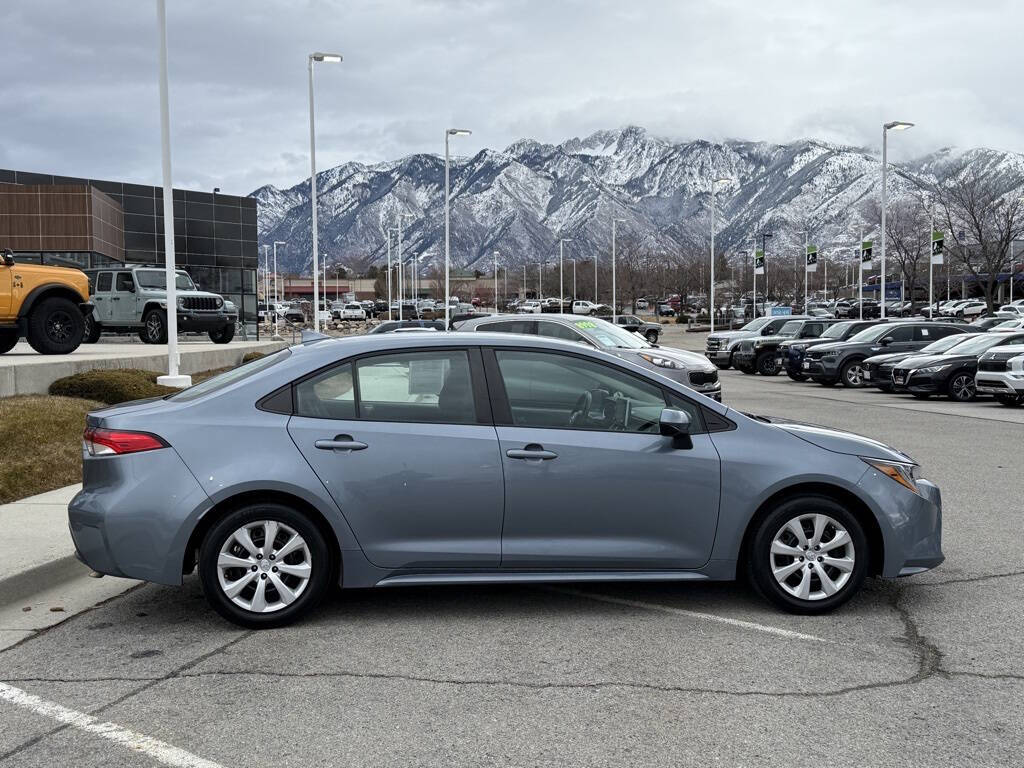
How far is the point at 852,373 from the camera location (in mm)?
26250

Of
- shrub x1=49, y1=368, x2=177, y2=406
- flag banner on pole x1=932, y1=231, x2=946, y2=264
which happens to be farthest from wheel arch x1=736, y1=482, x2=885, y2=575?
flag banner on pole x1=932, y1=231, x2=946, y2=264

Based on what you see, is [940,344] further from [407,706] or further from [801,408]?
[407,706]

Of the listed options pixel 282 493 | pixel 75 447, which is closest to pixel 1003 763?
pixel 282 493

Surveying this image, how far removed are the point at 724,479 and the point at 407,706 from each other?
2188mm

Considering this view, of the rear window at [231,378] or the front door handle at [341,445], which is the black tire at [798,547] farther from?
the rear window at [231,378]

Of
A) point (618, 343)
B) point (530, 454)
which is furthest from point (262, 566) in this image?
point (618, 343)

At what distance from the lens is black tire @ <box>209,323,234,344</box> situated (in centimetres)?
2969

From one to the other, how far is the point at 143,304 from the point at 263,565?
2416 cm

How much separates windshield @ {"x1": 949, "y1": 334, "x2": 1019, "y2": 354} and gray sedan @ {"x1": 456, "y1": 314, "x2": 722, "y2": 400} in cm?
867

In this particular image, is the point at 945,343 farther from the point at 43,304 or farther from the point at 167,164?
the point at 43,304

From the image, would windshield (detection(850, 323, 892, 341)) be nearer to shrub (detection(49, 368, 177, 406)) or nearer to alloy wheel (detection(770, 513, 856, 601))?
shrub (detection(49, 368, 177, 406))

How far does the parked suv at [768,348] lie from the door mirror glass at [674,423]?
87.1ft

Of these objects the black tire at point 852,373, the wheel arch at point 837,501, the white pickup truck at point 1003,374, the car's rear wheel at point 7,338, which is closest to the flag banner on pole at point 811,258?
the black tire at point 852,373

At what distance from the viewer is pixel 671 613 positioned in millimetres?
5734
